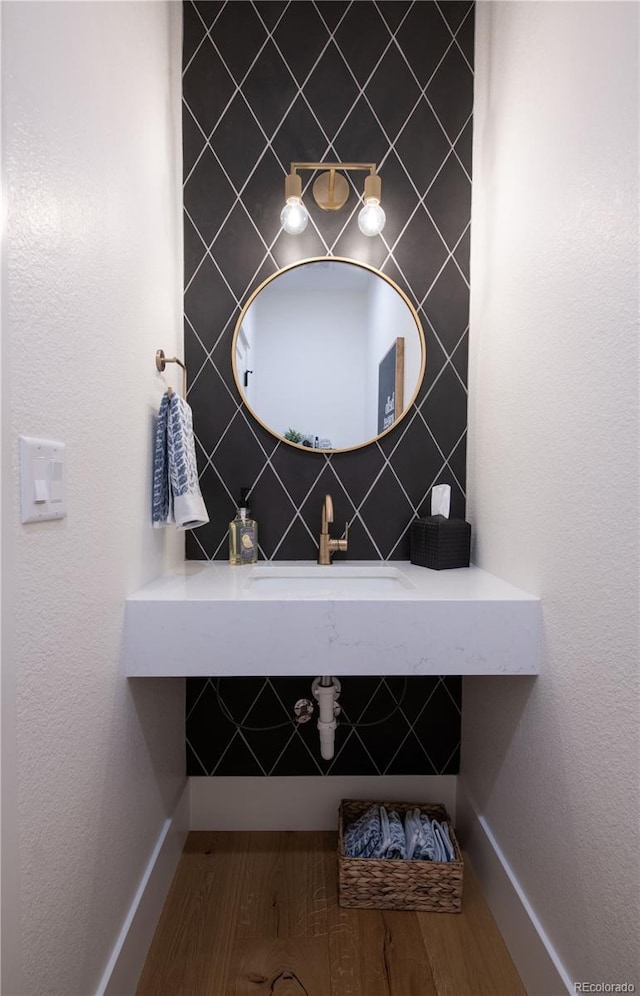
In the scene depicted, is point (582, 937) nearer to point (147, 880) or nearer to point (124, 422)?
point (147, 880)

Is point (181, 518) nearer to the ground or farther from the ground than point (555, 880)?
farther from the ground

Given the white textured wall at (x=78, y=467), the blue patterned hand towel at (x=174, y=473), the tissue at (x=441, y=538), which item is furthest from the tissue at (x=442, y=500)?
the white textured wall at (x=78, y=467)

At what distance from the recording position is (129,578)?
1223 mm

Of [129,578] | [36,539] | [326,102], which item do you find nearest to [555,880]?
[129,578]

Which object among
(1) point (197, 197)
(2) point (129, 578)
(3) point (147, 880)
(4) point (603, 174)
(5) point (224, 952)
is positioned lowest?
(5) point (224, 952)

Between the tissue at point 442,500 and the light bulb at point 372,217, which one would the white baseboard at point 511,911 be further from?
the light bulb at point 372,217

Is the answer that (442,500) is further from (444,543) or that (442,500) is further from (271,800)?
(271,800)

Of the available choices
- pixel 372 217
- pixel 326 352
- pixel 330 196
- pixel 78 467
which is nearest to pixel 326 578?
pixel 326 352

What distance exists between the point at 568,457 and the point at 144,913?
1.46m

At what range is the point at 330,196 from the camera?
170cm

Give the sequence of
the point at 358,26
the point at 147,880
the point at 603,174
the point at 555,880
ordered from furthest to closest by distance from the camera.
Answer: the point at 358,26 < the point at 147,880 < the point at 555,880 < the point at 603,174

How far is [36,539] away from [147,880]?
3.39ft

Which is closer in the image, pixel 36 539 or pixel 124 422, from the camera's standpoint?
pixel 36 539

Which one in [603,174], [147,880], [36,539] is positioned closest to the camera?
[36,539]
